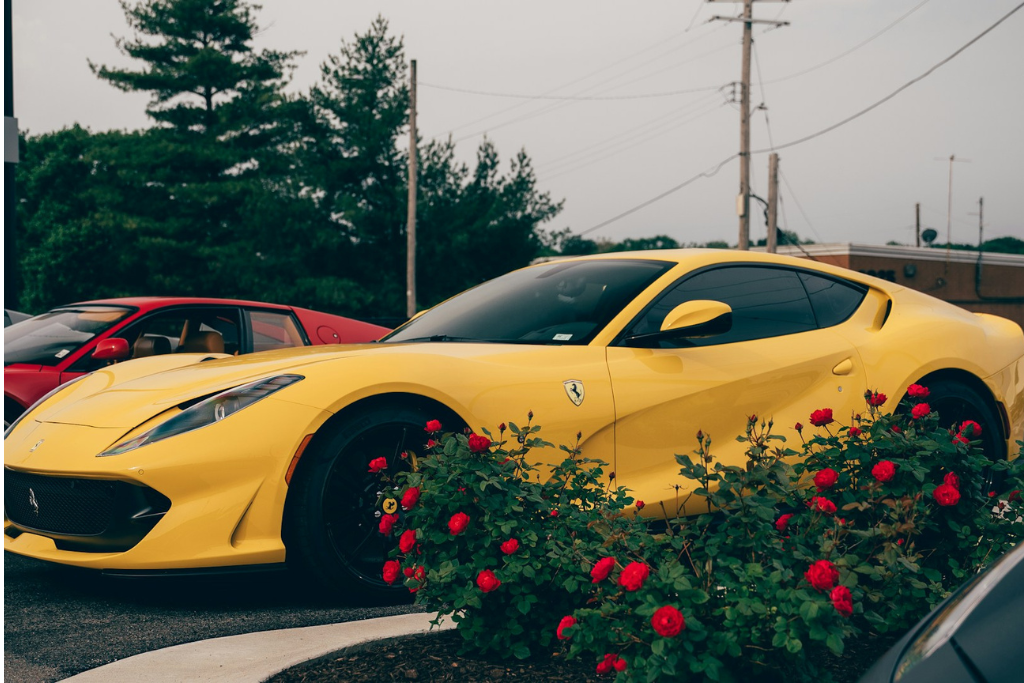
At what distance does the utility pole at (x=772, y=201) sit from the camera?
31.7 meters

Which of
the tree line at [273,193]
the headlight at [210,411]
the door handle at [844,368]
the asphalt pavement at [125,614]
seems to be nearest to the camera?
the asphalt pavement at [125,614]

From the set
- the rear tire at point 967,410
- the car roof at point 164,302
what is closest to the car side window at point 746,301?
the rear tire at point 967,410

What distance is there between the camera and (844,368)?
15.7 ft

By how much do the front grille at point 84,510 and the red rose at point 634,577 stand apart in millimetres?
2062

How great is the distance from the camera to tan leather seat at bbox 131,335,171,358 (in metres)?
6.83

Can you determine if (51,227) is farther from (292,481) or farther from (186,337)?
(292,481)

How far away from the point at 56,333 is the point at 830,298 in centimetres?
518

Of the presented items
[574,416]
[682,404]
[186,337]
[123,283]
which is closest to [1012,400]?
[682,404]

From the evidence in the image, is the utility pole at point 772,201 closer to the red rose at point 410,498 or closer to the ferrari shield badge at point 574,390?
the ferrari shield badge at point 574,390

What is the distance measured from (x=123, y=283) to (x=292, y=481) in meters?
44.0

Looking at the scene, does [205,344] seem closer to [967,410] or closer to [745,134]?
[967,410]

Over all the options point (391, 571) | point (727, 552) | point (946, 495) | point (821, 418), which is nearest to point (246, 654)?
point (391, 571)

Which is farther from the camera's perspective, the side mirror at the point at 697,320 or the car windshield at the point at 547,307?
the car windshield at the point at 547,307

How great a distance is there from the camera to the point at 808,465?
117 inches
